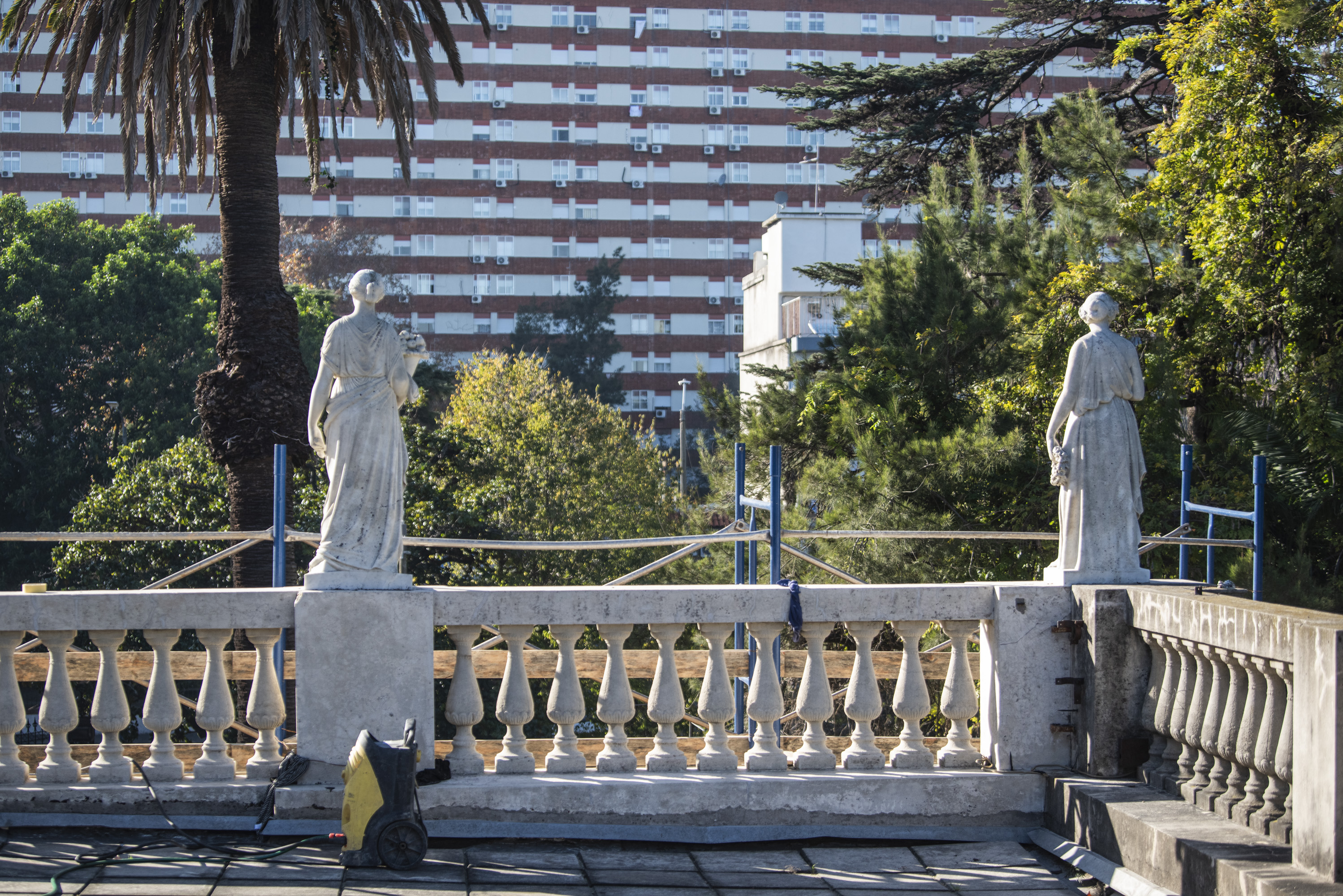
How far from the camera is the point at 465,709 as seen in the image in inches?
211

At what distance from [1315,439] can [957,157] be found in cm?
943

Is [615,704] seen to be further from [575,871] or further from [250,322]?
[250,322]

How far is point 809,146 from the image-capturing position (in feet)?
217

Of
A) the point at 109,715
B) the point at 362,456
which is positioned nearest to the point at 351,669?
the point at 362,456

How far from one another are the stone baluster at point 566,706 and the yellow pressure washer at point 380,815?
73 centimetres

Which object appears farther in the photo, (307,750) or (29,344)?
(29,344)

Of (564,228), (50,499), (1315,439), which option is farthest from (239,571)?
(564,228)

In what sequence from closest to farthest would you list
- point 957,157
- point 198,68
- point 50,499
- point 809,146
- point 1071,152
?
1. point 198,68
2. point 1071,152
3. point 957,157
4. point 50,499
5. point 809,146

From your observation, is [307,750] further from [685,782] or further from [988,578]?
[988,578]

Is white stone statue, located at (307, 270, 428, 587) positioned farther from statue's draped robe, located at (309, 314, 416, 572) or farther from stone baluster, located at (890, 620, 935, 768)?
stone baluster, located at (890, 620, 935, 768)

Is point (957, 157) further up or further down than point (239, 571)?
further up

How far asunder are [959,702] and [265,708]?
118 inches

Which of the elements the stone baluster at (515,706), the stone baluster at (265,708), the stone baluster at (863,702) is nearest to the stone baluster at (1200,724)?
the stone baluster at (863,702)

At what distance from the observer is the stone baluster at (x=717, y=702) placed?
5406 millimetres
